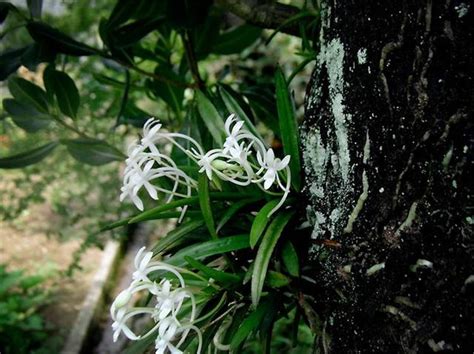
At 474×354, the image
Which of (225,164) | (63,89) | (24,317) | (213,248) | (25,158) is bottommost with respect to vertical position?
(24,317)

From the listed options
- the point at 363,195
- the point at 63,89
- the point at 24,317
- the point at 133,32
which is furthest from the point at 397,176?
the point at 24,317

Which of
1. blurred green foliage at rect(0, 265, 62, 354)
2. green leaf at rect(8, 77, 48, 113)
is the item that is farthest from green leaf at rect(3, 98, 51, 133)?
blurred green foliage at rect(0, 265, 62, 354)

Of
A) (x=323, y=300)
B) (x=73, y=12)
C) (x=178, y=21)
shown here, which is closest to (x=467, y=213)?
(x=323, y=300)

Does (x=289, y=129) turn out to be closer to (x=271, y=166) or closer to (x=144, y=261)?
(x=271, y=166)

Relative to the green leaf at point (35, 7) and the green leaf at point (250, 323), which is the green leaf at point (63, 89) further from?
the green leaf at point (250, 323)

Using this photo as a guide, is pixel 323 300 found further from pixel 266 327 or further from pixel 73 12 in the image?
pixel 73 12

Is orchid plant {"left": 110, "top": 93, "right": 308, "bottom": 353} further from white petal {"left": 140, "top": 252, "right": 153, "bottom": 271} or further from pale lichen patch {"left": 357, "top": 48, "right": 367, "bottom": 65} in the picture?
pale lichen patch {"left": 357, "top": 48, "right": 367, "bottom": 65}
